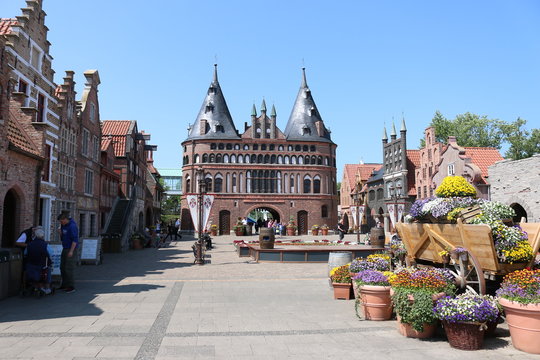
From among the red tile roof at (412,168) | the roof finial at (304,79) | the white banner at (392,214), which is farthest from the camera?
the roof finial at (304,79)

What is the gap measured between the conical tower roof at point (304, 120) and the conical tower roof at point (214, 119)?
8.36 metres

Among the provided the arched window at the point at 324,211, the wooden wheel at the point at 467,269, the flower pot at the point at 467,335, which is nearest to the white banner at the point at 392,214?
the arched window at the point at 324,211

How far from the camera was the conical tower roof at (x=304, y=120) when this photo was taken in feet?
188

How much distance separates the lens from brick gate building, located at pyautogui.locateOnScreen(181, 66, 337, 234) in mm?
53812

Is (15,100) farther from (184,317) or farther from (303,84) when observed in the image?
(303,84)

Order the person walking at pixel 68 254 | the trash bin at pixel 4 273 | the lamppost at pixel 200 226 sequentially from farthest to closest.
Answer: the lamppost at pixel 200 226 → the person walking at pixel 68 254 → the trash bin at pixel 4 273

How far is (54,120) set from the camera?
20.1m

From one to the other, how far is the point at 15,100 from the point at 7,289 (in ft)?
31.6

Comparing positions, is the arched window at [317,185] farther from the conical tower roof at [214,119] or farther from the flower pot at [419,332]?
the flower pot at [419,332]

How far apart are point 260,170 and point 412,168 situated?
19.5m

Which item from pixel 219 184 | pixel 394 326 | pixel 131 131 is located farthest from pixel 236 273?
pixel 219 184

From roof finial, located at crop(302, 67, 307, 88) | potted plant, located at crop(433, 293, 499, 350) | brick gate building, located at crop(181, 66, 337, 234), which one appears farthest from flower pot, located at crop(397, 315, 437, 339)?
roof finial, located at crop(302, 67, 307, 88)

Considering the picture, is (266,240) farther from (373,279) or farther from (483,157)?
(483,157)

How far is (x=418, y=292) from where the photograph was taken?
6352 mm
